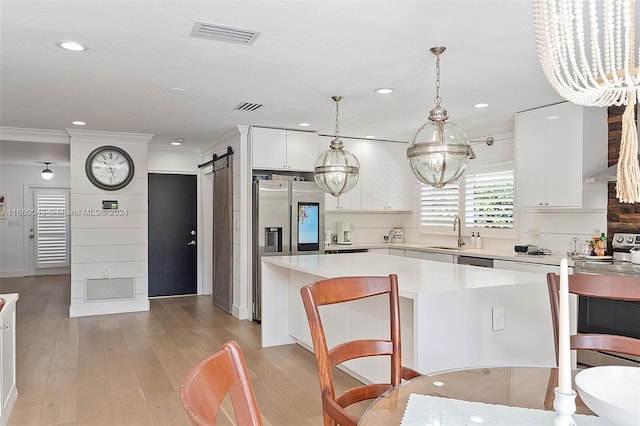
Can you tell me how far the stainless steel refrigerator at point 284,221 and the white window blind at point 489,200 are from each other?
1952 millimetres

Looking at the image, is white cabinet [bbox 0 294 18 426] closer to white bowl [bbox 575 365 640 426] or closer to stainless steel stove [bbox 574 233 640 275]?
white bowl [bbox 575 365 640 426]

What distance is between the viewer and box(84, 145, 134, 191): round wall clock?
6223 mm

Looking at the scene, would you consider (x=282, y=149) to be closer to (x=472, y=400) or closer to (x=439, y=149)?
(x=439, y=149)

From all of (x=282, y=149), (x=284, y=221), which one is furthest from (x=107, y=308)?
(x=282, y=149)

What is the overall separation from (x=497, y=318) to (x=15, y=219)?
10.5 m

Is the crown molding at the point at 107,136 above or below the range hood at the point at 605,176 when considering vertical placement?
above

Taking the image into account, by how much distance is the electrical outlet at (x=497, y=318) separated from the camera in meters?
2.75

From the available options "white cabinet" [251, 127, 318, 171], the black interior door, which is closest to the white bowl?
"white cabinet" [251, 127, 318, 171]

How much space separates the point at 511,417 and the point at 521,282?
1.69m

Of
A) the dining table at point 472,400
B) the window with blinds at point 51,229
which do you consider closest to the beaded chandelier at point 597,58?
the dining table at point 472,400

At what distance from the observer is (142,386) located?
3564 millimetres

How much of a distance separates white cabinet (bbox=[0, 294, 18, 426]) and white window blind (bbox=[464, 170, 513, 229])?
16.3ft

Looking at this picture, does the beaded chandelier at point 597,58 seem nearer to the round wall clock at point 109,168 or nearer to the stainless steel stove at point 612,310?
the stainless steel stove at point 612,310

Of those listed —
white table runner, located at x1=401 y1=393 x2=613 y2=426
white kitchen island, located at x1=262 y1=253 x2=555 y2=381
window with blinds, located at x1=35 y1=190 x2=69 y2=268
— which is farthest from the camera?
window with blinds, located at x1=35 y1=190 x2=69 y2=268
